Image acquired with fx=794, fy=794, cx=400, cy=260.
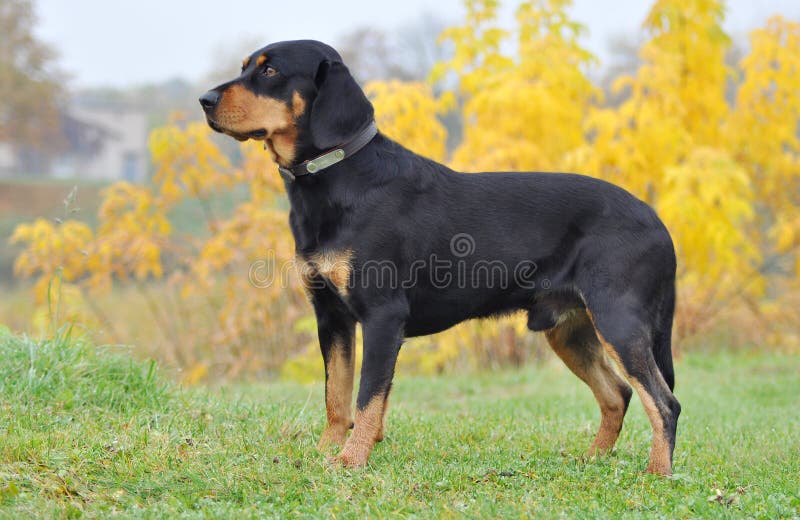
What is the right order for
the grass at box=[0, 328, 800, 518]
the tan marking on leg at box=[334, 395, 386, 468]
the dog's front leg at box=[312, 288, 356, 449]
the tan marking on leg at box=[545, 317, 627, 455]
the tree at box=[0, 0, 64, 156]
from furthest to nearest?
the tree at box=[0, 0, 64, 156] → the tan marking on leg at box=[545, 317, 627, 455] → the dog's front leg at box=[312, 288, 356, 449] → the tan marking on leg at box=[334, 395, 386, 468] → the grass at box=[0, 328, 800, 518]

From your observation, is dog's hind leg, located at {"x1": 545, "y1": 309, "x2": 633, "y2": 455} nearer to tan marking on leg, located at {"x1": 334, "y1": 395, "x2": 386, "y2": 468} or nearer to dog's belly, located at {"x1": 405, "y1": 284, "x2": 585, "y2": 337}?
dog's belly, located at {"x1": 405, "y1": 284, "x2": 585, "y2": 337}

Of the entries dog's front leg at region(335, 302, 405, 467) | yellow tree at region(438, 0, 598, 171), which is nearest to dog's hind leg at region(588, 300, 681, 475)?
dog's front leg at region(335, 302, 405, 467)

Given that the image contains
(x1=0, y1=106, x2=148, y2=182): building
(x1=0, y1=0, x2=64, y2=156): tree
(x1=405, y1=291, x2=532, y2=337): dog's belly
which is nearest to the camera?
(x1=405, y1=291, x2=532, y2=337): dog's belly

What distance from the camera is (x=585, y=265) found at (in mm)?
4238

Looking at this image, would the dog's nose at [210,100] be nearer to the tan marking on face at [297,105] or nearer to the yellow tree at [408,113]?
the tan marking on face at [297,105]

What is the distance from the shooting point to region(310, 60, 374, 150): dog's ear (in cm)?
414

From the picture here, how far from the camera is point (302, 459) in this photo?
3.98m

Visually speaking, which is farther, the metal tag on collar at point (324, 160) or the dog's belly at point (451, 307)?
the dog's belly at point (451, 307)

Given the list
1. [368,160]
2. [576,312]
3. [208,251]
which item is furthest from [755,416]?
[208,251]

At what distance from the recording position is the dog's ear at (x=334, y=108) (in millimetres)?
4137

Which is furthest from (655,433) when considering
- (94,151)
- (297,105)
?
(94,151)

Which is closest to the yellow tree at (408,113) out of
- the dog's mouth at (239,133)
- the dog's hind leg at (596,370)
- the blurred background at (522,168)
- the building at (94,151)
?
the blurred background at (522,168)

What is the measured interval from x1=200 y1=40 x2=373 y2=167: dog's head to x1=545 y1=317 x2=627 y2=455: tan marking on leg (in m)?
1.77

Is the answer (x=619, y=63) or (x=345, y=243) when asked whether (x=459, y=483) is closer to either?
(x=345, y=243)
